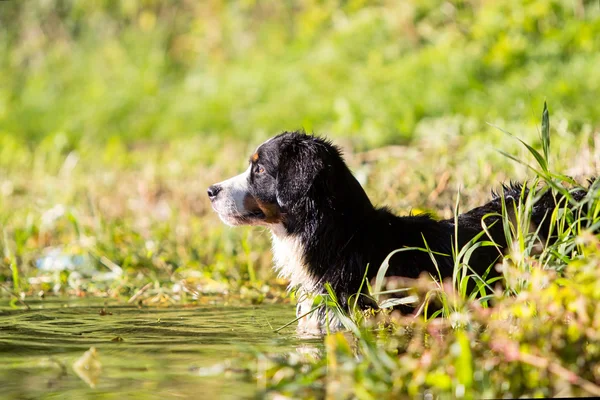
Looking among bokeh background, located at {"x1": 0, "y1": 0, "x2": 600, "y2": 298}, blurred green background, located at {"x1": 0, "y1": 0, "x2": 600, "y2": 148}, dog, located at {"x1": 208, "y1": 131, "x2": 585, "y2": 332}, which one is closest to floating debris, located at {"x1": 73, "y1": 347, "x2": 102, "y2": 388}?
dog, located at {"x1": 208, "y1": 131, "x2": 585, "y2": 332}

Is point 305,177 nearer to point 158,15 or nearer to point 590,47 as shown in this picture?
point 590,47

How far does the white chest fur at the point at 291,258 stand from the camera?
496cm

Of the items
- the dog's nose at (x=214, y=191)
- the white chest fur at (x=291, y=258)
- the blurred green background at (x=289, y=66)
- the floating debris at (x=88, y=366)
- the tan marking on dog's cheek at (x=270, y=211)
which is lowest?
the floating debris at (x=88, y=366)

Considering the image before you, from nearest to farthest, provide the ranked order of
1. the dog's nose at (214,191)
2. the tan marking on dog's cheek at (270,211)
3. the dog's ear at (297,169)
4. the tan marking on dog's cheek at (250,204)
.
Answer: the dog's ear at (297,169) < the tan marking on dog's cheek at (270,211) < the tan marking on dog's cheek at (250,204) < the dog's nose at (214,191)

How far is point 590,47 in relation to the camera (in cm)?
1157

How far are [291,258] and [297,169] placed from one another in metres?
0.50

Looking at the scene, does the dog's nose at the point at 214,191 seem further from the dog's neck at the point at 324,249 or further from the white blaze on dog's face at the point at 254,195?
the dog's neck at the point at 324,249

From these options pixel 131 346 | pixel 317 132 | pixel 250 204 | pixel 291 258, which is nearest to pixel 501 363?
pixel 131 346

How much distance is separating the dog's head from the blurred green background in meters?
3.20

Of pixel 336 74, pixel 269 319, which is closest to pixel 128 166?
pixel 336 74

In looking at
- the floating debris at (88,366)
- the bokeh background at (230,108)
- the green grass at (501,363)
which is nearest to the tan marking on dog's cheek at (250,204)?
the bokeh background at (230,108)

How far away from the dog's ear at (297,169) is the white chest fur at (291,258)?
0.63ft

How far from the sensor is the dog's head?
4.96m

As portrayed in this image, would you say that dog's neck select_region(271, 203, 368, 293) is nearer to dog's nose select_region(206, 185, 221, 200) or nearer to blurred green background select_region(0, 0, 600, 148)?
dog's nose select_region(206, 185, 221, 200)
